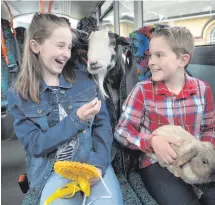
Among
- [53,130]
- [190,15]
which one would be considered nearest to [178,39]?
[53,130]

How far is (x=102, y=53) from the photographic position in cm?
113

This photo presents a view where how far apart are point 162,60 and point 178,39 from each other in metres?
0.10

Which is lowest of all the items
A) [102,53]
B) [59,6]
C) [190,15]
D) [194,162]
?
[194,162]

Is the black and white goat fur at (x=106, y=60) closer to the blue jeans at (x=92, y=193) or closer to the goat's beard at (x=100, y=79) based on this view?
the goat's beard at (x=100, y=79)

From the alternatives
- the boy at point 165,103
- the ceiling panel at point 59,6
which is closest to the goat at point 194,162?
the boy at point 165,103

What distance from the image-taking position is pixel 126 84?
3.87ft

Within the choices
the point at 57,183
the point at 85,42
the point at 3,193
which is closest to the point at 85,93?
the point at 85,42

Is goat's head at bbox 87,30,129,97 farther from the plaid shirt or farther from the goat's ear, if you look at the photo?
the plaid shirt

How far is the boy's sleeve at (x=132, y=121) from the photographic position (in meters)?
1.03

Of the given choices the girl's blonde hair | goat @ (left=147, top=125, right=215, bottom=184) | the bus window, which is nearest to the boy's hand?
goat @ (left=147, top=125, right=215, bottom=184)

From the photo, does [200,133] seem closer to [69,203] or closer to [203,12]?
[69,203]

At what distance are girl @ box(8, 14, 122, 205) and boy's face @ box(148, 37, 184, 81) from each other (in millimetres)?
249

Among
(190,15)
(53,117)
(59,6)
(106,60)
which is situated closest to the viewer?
(53,117)

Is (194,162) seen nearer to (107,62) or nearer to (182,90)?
(182,90)
